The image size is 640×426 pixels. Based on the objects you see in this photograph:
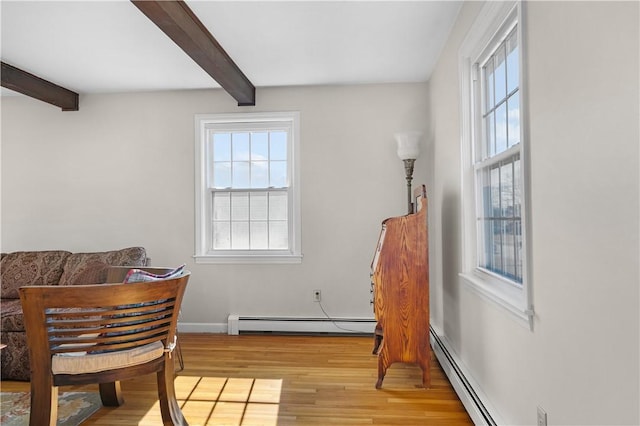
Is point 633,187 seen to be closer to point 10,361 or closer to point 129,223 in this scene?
point 10,361

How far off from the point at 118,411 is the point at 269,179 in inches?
98.3

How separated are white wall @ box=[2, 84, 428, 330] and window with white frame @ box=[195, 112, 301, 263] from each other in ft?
0.38

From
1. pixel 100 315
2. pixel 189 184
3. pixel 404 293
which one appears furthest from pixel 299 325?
pixel 100 315

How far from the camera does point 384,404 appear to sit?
2.55 meters

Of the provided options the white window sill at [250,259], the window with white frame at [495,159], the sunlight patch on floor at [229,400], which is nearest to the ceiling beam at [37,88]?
the white window sill at [250,259]

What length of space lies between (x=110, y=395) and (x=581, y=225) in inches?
107

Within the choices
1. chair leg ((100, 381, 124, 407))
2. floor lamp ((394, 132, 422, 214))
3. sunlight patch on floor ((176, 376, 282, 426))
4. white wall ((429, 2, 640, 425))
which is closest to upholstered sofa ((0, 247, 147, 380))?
chair leg ((100, 381, 124, 407))

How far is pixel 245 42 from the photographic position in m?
3.11

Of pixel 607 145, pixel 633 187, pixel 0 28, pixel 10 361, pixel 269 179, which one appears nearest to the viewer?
pixel 633 187

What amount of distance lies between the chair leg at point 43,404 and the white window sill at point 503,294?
7.01ft

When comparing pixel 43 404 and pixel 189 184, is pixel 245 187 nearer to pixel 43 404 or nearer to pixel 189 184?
pixel 189 184

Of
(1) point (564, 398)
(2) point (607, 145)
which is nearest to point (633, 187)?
(2) point (607, 145)

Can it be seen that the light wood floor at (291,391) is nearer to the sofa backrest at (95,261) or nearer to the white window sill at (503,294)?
the white window sill at (503,294)

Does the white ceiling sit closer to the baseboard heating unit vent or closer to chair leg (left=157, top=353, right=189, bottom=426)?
chair leg (left=157, top=353, right=189, bottom=426)
